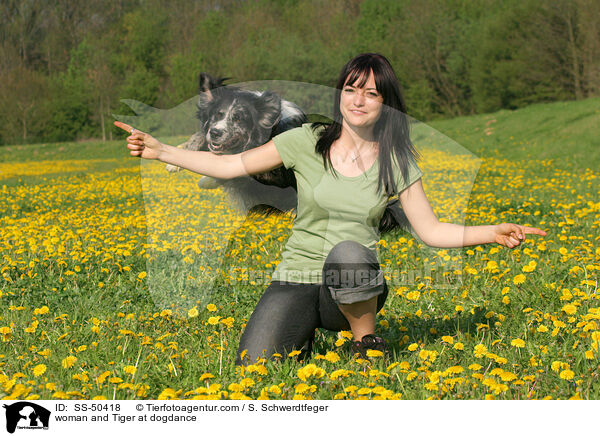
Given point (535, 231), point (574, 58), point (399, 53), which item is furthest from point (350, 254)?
point (574, 58)

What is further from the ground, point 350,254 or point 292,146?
point 292,146

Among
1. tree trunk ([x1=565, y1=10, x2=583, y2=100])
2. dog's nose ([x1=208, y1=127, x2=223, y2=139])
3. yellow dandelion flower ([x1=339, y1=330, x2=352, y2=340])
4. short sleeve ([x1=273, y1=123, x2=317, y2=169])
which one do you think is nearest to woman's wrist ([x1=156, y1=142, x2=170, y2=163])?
dog's nose ([x1=208, y1=127, x2=223, y2=139])

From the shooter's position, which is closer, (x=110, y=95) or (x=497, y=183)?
(x=497, y=183)

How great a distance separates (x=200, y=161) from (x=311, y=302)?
2.78 feet

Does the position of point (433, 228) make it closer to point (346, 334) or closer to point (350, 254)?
point (350, 254)

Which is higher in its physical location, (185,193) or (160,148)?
(160,148)

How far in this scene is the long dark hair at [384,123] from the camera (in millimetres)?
2549

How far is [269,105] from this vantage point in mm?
2854

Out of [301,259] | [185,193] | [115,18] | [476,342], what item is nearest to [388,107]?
[301,259]

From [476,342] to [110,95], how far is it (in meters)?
21.2

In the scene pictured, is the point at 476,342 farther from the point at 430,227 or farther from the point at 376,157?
the point at 376,157

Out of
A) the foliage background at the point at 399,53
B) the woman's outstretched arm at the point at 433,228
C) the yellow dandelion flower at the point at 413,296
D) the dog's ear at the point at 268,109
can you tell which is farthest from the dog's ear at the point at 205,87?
the foliage background at the point at 399,53
